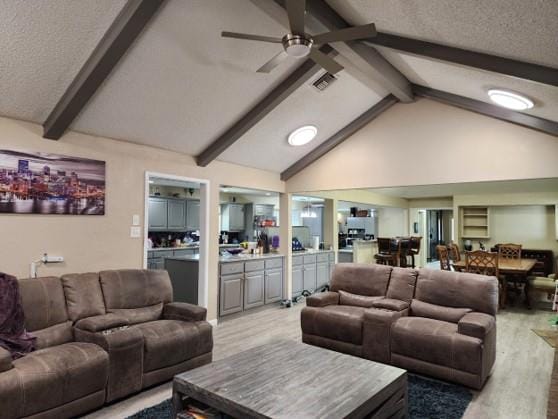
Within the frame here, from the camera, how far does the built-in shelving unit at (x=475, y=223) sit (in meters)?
8.72

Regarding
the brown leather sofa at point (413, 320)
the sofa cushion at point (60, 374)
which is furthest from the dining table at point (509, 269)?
the sofa cushion at point (60, 374)

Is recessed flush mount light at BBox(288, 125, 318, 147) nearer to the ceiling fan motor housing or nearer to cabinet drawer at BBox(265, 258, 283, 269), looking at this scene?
cabinet drawer at BBox(265, 258, 283, 269)

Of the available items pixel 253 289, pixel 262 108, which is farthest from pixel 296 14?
pixel 253 289

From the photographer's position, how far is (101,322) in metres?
3.04

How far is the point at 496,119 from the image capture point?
4555mm

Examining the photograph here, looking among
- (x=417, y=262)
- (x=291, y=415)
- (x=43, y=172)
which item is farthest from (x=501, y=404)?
(x=417, y=262)

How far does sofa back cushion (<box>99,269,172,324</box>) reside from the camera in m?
3.47

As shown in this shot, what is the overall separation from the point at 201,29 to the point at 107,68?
808 mm

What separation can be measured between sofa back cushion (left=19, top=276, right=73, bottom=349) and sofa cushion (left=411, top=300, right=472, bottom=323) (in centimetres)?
329

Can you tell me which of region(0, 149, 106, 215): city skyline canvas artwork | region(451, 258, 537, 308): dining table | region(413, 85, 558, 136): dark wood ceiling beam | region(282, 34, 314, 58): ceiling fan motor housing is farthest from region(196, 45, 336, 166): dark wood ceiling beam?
region(451, 258, 537, 308): dining table

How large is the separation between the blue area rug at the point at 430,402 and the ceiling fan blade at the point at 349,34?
2.67 meters

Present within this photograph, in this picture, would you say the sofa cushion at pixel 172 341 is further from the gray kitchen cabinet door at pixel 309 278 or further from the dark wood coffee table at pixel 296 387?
the gray kitchen cabinet door at pixel 309 278

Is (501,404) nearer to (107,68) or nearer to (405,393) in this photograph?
(405,393)

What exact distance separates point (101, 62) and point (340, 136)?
3681 millimetres
